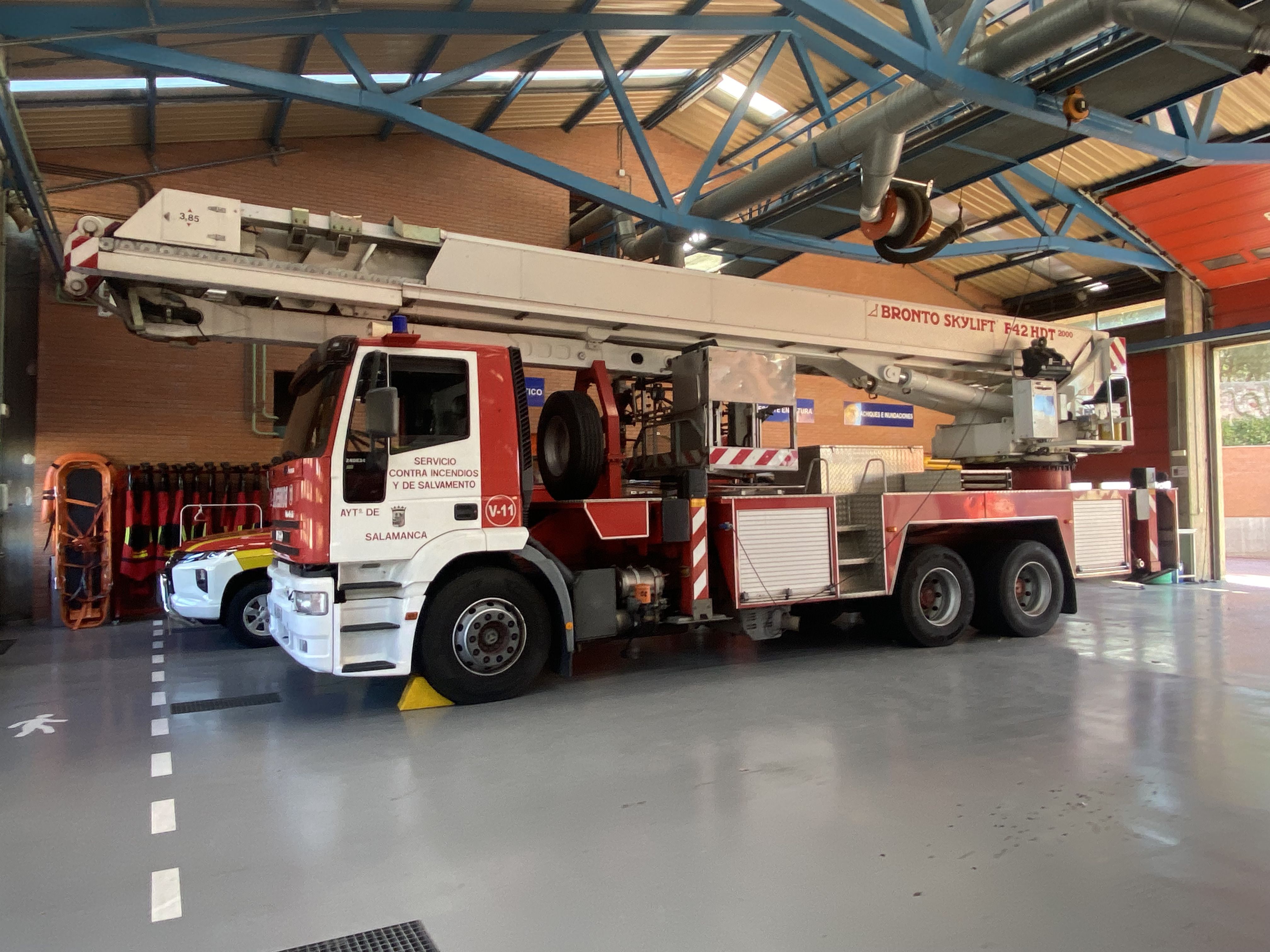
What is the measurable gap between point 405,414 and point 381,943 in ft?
12.3

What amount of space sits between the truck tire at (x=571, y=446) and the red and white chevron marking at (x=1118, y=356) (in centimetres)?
682

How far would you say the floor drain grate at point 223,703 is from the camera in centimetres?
607

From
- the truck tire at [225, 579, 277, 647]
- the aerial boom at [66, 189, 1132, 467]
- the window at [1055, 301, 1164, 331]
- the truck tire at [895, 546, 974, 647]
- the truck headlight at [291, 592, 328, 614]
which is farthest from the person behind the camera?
the window at [1055, 301, 1164, 331]

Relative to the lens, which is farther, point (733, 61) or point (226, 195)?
point (733, 61)

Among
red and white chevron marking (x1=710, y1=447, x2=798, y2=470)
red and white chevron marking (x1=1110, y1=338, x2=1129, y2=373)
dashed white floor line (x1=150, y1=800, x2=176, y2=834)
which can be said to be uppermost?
red and white chevron marking (x1=1110, y1=338, x2=1129, y2=373)

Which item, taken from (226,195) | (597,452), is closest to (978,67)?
(597,452)

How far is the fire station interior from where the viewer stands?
3355 mm

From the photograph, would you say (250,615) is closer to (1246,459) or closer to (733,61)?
(733,61)

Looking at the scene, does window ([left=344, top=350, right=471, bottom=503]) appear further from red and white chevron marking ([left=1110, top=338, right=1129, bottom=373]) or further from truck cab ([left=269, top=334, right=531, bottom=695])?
red and white chevron marking ([left=1110, top=338, right=1129, bottom=373])

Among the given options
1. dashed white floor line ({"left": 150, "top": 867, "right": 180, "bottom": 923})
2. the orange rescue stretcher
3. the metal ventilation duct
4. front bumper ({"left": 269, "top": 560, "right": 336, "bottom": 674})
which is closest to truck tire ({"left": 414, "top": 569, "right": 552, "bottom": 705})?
front bumper ({"left": 269, "top": 560, "right": 336, "bottom": 674})

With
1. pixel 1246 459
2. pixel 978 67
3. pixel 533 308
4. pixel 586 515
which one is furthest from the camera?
pixel 1246 459

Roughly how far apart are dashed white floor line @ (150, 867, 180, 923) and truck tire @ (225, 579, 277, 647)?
5.73 metres

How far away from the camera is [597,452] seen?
262 inches

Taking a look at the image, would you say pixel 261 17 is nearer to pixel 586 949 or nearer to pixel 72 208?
pixel 72 208
